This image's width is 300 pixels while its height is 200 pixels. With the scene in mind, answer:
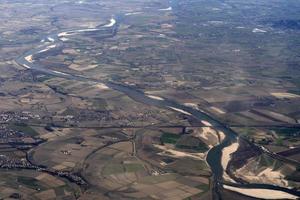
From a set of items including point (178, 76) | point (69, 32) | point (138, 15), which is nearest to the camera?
point (178, 76)

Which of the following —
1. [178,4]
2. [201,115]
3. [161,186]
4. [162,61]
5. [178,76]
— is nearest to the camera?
[161,186]

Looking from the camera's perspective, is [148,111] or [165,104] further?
[165,104]

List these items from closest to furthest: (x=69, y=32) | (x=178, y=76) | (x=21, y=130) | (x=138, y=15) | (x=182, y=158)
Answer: (x=182, y=158), (x=21, y=130), (x=178, y=76), (x=69, y=32), (x=138, y=15)

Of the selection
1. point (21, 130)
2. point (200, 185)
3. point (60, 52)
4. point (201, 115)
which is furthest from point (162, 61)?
point (200, 185)

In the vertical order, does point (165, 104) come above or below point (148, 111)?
below

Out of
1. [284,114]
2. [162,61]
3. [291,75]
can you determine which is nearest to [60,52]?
[162,61]

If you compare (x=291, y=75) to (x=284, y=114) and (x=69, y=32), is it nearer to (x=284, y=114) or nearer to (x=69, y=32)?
(x=284, y=114)

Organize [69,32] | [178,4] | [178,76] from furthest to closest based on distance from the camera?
1. [178,4]
2. [69,32]
3. [178,76]

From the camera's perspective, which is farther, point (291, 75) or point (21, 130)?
point (291, 75)

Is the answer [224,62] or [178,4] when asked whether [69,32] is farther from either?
[178,4]
